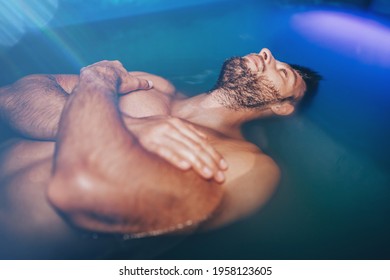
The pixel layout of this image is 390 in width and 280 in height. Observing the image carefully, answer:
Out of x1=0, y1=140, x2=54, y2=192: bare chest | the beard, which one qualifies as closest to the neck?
the beard

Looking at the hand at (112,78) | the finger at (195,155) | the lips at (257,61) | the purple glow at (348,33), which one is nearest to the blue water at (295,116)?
the purple glow at (348,33)

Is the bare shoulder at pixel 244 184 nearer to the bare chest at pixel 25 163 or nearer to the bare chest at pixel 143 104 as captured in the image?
the bare chest at pixel 143 104

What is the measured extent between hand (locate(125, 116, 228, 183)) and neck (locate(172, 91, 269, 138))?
1.82ft

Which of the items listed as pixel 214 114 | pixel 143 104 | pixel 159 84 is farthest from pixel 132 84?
pixel 214 114

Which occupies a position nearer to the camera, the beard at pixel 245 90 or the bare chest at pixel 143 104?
the bare chest at pixel 143 104

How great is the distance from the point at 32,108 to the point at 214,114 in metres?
1.37

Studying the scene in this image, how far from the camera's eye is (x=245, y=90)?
8.00ft

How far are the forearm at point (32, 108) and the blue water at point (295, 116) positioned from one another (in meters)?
1.20

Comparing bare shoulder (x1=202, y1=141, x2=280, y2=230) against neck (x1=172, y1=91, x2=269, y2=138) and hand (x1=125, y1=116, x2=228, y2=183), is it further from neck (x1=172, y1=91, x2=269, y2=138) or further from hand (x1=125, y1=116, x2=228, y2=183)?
neck (x1=172, y1=91, x2=269, y2=138)

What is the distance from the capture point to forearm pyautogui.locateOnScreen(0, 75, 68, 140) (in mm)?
1779

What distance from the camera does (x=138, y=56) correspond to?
4020 millimetres

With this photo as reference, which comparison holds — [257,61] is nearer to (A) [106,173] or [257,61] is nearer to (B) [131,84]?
(B) [131,84]

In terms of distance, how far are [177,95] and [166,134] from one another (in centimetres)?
126

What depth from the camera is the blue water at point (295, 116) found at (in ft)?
5.43
